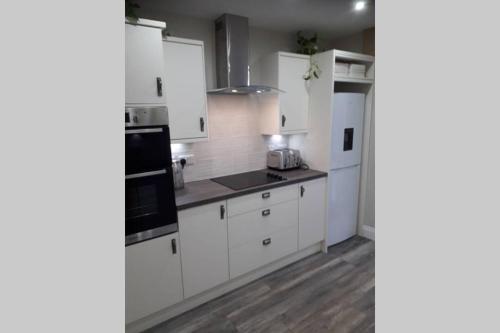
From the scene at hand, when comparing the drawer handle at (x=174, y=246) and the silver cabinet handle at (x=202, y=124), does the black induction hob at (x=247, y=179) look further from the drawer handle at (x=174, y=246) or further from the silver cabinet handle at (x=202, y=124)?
the drawer handle at (x=174, y=246)

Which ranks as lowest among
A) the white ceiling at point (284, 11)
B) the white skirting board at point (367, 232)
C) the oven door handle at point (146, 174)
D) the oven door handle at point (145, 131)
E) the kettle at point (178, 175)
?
the white skirting board at point (367, 232)

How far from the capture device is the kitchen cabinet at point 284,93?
264 cm

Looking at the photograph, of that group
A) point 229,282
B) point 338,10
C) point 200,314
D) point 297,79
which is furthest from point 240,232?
point 338,10

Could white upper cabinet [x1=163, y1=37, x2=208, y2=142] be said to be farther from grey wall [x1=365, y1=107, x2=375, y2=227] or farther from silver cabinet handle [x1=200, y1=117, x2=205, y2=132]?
grey wall [x1=365, y1=107, x2=375, y2=227]

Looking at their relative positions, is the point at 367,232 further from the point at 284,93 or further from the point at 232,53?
the point at 232,53

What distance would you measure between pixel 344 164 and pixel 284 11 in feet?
5.43

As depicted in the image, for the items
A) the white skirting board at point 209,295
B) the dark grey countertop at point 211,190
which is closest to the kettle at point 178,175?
the dark grey countertop at point 211,190

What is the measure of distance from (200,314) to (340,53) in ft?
8.75

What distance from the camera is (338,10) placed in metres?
2.38

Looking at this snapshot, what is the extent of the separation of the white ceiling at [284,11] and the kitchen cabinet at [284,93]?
0.33 meters

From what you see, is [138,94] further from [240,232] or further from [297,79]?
[297,79]

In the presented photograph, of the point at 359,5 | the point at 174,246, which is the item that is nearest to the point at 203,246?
the point at 174,246

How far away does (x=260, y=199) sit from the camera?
2.36 m

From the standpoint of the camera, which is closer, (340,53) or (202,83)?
(202,83)
